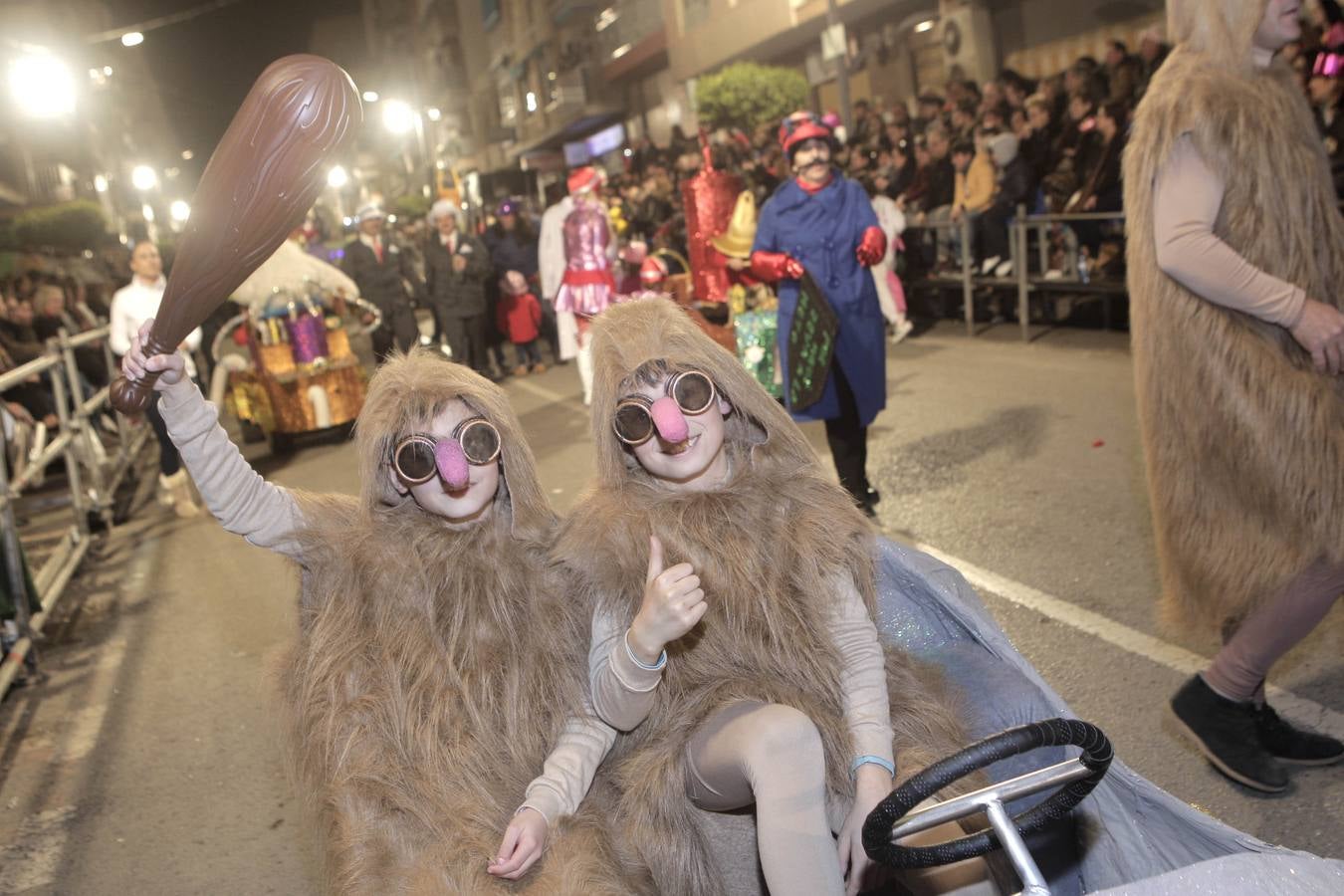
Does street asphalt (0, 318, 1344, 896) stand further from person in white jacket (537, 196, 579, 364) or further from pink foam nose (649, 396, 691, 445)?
person in white jacket (537, 196, 579, 364)

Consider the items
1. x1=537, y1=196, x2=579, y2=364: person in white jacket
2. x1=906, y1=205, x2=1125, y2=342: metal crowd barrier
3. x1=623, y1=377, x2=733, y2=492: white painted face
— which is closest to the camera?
x1=623, y1=377, x2=733, y2=492: white painted face

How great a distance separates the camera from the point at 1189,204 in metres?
2.81

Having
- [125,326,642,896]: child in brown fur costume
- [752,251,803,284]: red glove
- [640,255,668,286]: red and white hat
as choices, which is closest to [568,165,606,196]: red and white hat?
[640,255,668,286]: red and white hat

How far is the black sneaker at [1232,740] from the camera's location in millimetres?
2980

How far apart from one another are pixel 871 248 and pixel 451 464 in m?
3.50

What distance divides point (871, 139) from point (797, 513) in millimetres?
13292

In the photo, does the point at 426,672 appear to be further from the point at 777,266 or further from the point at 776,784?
the point at 777,266

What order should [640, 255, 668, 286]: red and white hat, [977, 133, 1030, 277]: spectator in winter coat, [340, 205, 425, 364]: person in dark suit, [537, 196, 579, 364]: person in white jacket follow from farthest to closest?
[340, 205, 425, 364]: person in dark suit → [977, 133, 1030, 277]: spectator in winter coat → [537, 196, 579, 364]: person in white jacket → [640, 255, 668, 286]: red and white hat

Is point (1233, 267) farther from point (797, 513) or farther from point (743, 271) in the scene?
point (743, 271)

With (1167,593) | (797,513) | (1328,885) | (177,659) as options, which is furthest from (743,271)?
(1328,885)

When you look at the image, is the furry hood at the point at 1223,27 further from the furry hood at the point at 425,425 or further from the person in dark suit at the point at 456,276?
the person in dark suit at the point at 456,276

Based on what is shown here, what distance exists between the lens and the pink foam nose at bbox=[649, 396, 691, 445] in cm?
225

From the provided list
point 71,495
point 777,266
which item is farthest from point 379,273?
point 777,266

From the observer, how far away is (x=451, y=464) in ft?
7.48
